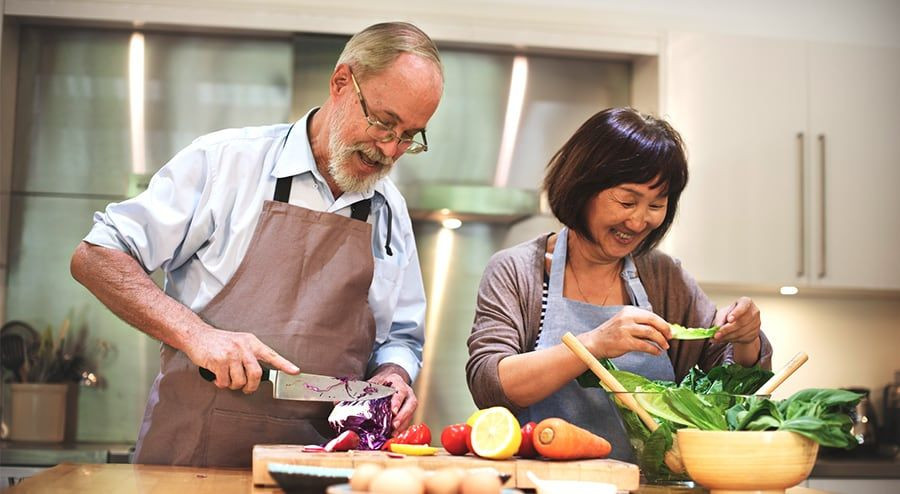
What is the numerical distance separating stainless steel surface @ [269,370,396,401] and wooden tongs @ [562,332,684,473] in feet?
1.33

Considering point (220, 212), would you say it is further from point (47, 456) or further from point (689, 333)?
point (47, 456)

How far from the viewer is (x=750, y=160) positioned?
346 cm

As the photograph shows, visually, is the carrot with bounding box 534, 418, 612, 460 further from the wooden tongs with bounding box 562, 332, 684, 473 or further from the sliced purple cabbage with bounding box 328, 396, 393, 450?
the sliced purple cabbage with bounding box 328, 396, 393, 450

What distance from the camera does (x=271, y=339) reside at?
188 centimetres

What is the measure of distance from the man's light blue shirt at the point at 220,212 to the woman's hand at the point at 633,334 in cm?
55

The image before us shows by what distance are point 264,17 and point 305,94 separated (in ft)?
0.99

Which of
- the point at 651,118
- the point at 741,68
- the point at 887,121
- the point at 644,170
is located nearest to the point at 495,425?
the point at 644,170

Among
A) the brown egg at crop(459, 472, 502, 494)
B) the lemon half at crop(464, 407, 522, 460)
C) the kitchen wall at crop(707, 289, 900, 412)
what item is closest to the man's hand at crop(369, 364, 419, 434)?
the lemon half at crop(464, 407, 522, 460)

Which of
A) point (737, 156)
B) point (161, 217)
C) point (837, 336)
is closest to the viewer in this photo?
point (161, 217)

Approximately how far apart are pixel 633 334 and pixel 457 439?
361mm

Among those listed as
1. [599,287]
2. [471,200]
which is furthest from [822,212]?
[599,287]

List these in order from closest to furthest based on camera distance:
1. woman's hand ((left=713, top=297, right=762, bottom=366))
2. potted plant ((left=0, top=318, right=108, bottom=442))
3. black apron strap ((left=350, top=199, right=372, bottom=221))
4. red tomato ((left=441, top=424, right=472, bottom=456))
→ red tomato ((left=441, top=424, right=472, bottom=456)) → woman's hand ((left=713, top=297, right=762, bottom=366)) → black apron strap ((left=350, top=199, right=372, bottom=221)) → potted plant ((left=0, top=318, right=108, bottom=442))

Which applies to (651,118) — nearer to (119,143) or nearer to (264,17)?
(264,17)

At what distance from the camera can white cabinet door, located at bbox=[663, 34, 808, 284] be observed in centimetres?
343
